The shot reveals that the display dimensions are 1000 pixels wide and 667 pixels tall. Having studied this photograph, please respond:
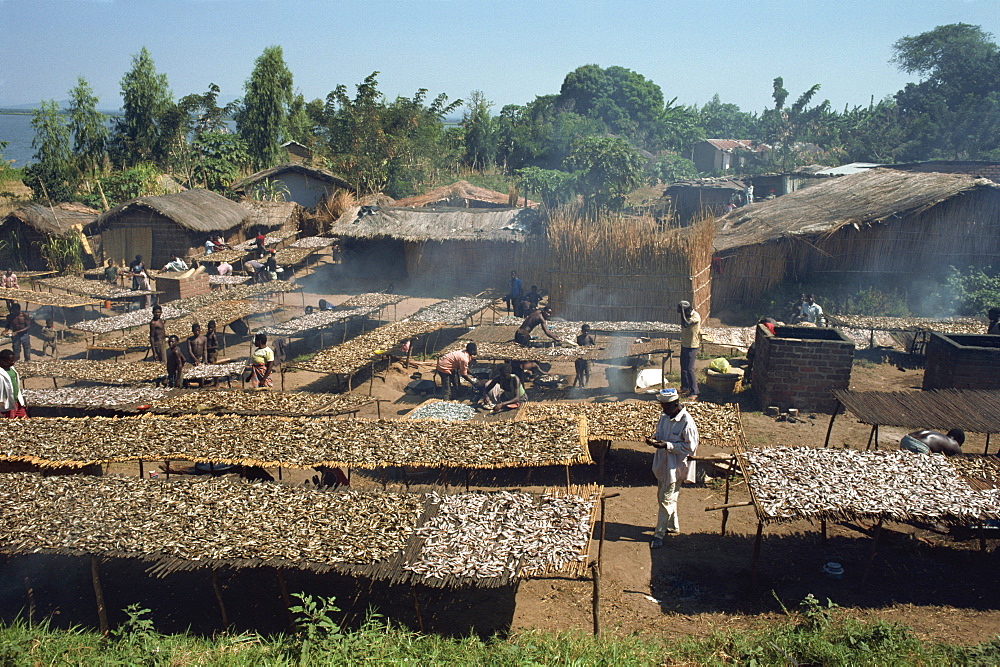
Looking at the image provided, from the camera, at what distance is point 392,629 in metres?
6.14

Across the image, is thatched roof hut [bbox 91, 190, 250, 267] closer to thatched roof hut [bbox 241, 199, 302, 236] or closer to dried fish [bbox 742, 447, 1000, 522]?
thatched roof hut [bbox 241, 199, 302, 236]

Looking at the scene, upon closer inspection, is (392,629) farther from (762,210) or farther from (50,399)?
(762,210)

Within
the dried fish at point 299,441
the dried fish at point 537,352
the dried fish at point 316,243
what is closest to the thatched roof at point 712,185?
the dried fish at point 316,243

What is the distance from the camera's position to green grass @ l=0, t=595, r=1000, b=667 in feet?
18.1

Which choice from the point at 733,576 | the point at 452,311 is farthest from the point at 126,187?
the point at 733,576

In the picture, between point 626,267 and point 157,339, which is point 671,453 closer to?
point 626,267

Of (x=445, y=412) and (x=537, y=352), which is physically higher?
(x=537, y=352)

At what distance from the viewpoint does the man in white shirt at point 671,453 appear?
25.0ft

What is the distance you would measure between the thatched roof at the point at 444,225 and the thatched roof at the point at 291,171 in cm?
716

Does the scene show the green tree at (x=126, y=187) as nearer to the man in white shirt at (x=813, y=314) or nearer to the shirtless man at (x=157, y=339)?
the shirtless man at (x=157, y=339)

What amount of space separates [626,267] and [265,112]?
27.4m

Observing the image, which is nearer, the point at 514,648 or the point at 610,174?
the point at 514,648

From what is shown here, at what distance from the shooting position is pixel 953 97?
42281mm

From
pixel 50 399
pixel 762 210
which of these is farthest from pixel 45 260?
pixel 762 210
